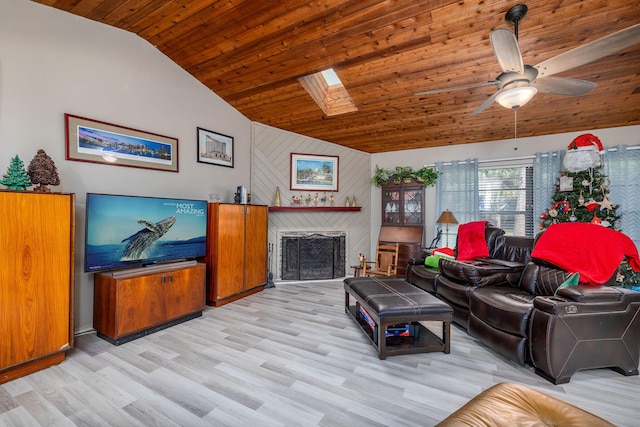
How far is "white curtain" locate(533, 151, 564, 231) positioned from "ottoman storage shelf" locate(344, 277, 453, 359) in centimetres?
303

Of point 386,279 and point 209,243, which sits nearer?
point 386,279

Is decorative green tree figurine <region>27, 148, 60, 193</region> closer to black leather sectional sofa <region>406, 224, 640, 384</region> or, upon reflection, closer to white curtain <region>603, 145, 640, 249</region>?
black leather sectional sofa <region>406, 224, 640, 384</region>

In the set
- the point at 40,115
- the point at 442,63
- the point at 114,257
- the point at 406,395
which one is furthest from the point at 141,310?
the point at 442,63

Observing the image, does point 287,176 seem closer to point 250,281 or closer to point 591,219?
point 250,281

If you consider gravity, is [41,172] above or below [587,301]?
above

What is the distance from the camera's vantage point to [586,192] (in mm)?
3949

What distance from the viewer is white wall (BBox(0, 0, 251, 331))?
97.1 inches

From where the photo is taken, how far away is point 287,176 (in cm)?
513

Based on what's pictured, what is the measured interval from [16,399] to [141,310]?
98cm

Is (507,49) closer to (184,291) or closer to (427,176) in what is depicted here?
(427,176)

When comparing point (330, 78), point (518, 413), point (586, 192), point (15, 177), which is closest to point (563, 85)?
point (518, 413)

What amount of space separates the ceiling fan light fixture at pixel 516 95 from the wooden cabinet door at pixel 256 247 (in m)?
3.23

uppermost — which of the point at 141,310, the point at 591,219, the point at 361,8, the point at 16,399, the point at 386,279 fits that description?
the point at 361,8

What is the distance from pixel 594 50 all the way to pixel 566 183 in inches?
111
